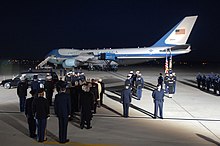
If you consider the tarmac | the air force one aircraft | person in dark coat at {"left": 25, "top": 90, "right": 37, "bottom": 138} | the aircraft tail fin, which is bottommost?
the tarmac

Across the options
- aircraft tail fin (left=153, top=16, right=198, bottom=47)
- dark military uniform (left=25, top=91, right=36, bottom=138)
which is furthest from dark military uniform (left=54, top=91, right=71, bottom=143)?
aircraft tail fin (left=153, top=16, right=198, bottom=47)

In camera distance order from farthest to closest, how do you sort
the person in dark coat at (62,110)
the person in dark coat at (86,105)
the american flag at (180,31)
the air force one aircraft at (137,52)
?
the american flag at (180,31) → the air force one aircraft at (137,52) → the person in dark coat at (86,105) → the person in dark coat at (62,110)

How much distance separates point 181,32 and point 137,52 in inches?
313

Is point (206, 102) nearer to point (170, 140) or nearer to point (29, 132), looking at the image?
point (170, 140)

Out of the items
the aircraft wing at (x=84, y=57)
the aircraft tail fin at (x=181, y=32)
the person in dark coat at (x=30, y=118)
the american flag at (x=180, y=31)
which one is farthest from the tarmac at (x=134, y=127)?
the aircraft wing at (x=84, y=57)

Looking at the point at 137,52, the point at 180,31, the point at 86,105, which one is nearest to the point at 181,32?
the point at 180,31

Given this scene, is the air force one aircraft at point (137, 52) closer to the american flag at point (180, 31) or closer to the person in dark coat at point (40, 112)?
the american flag at point (180, 31)

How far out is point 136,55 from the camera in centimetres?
4372

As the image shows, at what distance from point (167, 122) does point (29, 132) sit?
17.9ft

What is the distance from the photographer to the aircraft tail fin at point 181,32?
37.7 meters

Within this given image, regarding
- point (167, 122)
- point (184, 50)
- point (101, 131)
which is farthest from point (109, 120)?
point (184, 50)

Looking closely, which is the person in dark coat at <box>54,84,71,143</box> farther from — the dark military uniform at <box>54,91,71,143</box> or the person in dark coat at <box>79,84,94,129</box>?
the person in dark coat at <box>79,84,94,129</box>

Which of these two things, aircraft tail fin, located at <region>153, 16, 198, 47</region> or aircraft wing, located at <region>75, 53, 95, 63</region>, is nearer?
aircraft tail fin, located at <region>153, 16, 198, 47</region>

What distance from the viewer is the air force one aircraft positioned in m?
38.6
